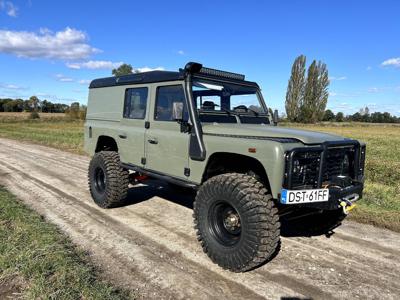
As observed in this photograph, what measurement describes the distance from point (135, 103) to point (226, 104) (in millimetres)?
1536

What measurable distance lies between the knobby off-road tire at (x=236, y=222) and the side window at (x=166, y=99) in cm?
135

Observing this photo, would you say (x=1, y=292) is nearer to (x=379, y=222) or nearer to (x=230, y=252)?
(x=230, y=252)

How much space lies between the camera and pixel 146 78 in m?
5.79

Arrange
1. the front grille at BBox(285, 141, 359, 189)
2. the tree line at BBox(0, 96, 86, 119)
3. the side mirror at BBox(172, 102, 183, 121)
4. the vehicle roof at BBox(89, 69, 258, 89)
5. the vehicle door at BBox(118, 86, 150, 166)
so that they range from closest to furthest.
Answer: the front grille at BBox(285, 141, 359, 189)
the side mirror at BBox(172, 102, 183, 121)
the vehicle roof at BBox(89, 69, 258, 89)
the vehicle door at BBox(118, 86, 150, 166)
the tree line at BBox(0, 96, 86, 119)

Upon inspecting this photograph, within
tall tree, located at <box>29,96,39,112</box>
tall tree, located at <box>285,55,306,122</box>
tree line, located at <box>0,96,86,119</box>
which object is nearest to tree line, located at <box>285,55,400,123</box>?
tall tree, located at <box>285,55,306,122</box>

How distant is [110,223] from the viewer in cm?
572

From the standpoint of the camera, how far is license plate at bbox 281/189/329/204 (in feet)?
12.4

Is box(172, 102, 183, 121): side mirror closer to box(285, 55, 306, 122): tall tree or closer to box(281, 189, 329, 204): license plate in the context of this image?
box(281, 189, 329, 204): license plate

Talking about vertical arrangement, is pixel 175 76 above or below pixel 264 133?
above

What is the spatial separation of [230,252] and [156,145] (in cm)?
204

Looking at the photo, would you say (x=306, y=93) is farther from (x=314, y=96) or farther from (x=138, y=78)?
(x=138, y=78)

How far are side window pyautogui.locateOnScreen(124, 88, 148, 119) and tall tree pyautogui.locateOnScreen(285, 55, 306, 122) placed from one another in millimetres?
55109

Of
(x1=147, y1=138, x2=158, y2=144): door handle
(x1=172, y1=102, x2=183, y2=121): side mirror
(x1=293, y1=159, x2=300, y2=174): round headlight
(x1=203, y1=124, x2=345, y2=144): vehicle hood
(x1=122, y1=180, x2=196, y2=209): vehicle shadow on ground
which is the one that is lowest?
(x1=122, y1=180, x2=196, y2=209): vehicle shadow on ground

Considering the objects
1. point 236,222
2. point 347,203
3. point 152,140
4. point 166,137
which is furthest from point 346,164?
point 152,140
